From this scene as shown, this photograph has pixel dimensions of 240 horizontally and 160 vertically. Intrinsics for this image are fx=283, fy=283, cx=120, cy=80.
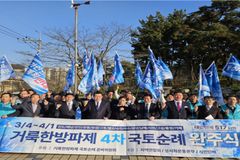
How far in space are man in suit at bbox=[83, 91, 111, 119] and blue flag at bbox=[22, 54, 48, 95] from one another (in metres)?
1.78

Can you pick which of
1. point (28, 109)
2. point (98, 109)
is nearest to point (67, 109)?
point (98, 109)

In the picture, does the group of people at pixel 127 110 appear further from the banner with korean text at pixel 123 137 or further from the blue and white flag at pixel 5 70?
the blue and white flag at pixel 5 70

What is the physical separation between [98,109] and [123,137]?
1.00 metres

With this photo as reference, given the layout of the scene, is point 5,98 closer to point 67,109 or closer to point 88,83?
point 67,109

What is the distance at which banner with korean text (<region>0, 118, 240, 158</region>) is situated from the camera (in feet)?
21.1

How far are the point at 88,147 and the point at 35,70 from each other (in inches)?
125

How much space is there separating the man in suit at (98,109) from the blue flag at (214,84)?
12.6 feet

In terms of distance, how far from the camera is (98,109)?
283 inches

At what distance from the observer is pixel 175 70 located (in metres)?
31.2

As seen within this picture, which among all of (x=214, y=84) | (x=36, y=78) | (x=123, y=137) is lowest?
(x=123, y=137)

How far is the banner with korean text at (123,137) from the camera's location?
21.1 ft

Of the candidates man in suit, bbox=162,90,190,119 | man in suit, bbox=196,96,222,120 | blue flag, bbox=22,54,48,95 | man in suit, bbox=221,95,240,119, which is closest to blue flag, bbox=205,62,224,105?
man in suit, bbox=221,95,240,119

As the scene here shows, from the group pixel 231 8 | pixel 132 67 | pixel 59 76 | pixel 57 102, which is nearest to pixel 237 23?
pixel 231 8

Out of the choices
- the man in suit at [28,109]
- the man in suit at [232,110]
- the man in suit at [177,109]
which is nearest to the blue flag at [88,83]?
the man in suit at [28,109]
